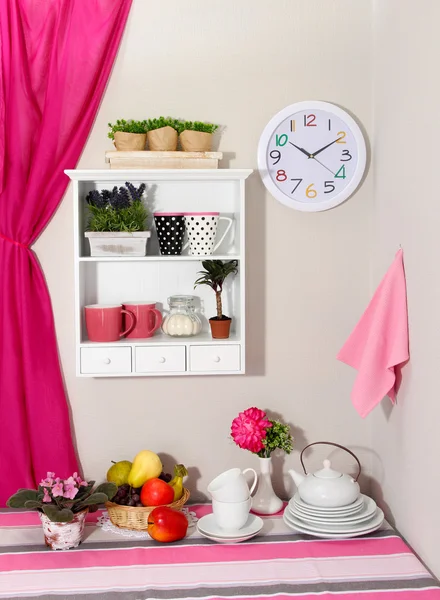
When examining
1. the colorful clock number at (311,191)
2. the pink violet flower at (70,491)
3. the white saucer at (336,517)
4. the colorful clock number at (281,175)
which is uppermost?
the colorful clock number at (281,175)

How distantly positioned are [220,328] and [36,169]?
72 cm

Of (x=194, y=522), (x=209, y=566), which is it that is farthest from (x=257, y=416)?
(x=209, y=566)

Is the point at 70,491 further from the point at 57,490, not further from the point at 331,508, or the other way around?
the point at 331,508

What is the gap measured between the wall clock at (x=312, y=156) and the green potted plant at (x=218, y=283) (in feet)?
0.91

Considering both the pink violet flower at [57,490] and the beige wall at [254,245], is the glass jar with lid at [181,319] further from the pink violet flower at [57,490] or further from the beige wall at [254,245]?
the pink violet flower at [57,490]

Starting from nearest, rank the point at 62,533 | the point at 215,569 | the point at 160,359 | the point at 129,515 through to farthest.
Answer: the point at 215,569 < the point at 62,533 < the point at 129,515 < the point at 160,359

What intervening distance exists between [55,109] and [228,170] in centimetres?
55

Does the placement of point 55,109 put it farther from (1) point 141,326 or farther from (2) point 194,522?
(2) point 194,522

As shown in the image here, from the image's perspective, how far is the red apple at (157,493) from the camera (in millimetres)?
1919

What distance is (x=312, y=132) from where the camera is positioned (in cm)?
211

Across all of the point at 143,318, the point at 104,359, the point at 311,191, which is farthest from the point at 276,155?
the point at 104,359

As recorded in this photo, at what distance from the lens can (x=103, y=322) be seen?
200 centimetres

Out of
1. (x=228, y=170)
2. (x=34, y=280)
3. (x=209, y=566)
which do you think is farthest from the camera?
(x=34, y=280)

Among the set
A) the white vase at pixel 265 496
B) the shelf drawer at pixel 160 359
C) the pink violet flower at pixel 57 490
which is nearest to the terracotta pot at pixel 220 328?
the shelf drawer at pixel 160 359
